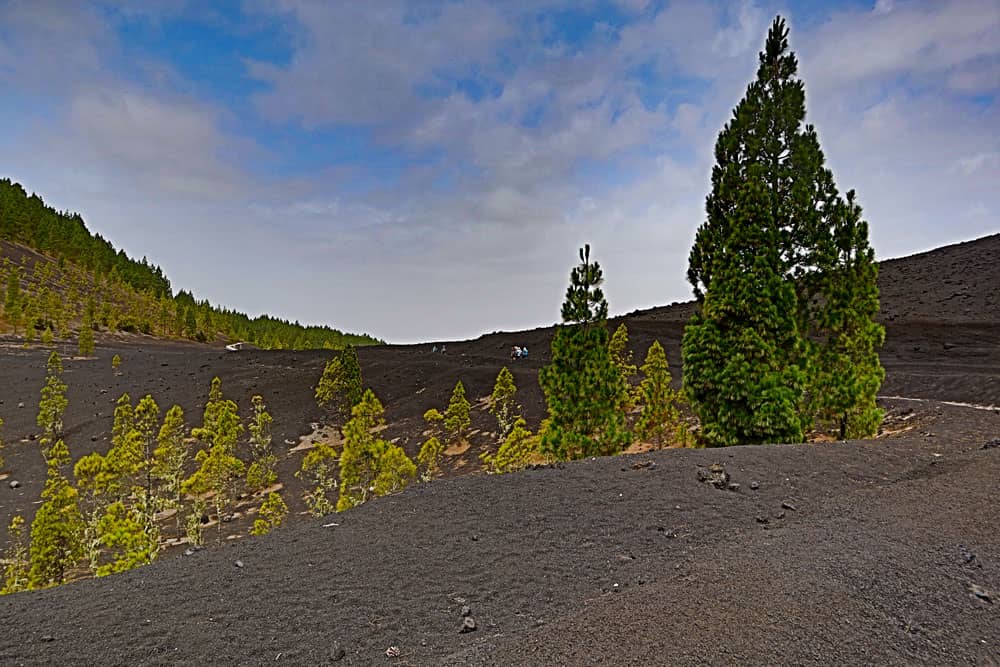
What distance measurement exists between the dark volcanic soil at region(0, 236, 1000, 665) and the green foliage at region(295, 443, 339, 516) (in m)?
12.6

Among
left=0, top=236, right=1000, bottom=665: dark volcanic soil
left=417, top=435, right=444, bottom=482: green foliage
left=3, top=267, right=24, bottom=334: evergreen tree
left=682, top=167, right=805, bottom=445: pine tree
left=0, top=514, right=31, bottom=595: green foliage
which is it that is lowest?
left=0, top=514, right=31, bottom=595: green foliage

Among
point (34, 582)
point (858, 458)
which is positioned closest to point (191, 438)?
point (34, 582)

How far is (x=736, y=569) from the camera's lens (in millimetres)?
5465

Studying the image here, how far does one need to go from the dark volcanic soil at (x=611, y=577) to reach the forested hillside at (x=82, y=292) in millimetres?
72874

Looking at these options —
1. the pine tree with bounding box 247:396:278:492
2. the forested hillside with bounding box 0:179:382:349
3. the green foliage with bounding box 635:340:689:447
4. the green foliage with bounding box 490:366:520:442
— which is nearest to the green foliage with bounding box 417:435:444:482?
the green foliage with bounding box 490:366:520:442

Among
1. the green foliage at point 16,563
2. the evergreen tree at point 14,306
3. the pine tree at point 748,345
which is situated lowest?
the green foliage at point 16,563

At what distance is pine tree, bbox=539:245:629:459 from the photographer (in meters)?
15.0

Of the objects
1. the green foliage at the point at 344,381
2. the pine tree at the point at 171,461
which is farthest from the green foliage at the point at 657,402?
the green foliage at the point at 344,381

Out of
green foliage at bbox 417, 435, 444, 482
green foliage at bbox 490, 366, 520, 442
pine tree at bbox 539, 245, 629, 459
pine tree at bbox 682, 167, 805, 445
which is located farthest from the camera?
green foliage at bbox 490, 366, 520, 442

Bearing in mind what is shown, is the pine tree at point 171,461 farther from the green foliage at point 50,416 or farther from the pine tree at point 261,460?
the green foliage at point 50,416

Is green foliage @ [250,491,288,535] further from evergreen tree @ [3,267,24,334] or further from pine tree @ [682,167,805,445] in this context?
evergreen tree @ [3,267,24,334]

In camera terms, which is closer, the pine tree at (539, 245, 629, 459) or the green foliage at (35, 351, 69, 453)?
the pine tree at (539, 245, 629, 459)

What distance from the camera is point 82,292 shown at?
101625 millimetres

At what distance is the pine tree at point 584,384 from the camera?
1500 centimetres
